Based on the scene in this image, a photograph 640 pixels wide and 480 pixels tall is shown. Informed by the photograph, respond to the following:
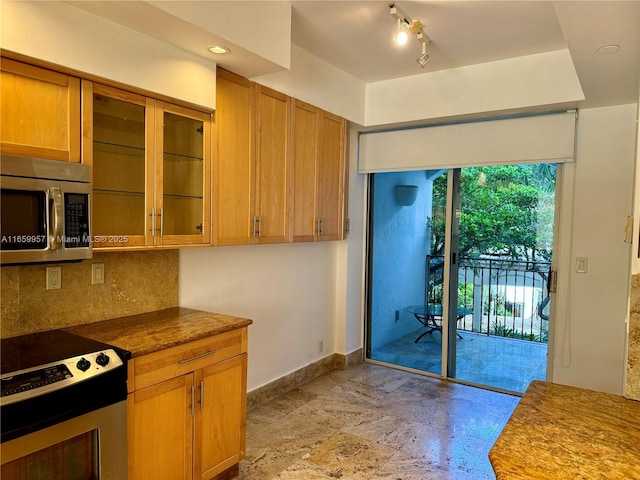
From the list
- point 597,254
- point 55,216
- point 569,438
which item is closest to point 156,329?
point 55,216

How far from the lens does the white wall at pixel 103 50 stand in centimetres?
171

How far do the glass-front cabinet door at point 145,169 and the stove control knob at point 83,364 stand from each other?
0.54 meters

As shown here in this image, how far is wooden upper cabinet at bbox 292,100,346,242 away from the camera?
11.1ft

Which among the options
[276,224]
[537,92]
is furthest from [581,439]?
[537,92]

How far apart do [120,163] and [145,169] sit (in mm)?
124

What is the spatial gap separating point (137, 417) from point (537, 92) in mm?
3361

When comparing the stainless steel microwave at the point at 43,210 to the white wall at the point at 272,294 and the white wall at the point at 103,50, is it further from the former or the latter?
the white wall at the point at 272,294

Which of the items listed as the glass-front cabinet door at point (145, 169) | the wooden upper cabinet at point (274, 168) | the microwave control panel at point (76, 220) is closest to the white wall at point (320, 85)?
the wooden upper cabinet at point (274, 168)

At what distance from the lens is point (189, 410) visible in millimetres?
2195

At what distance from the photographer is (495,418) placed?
3322mm

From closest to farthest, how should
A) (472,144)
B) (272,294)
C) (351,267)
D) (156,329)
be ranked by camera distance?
(156,329) < (272,294) < (472,144) < (351,267)

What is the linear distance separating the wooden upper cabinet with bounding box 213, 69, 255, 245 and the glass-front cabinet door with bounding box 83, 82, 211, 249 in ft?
0.30

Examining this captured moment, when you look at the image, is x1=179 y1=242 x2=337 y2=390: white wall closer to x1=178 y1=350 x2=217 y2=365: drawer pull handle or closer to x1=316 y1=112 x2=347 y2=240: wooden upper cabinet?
x1=316 y1=112 x2=347 y2=240: wooden upper cabinet

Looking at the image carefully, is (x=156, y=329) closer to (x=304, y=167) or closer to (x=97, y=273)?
(x=97, y=273)
